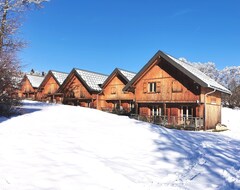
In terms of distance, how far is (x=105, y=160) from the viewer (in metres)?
7.12

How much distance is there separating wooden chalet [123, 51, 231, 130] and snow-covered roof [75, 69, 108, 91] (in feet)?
26.9

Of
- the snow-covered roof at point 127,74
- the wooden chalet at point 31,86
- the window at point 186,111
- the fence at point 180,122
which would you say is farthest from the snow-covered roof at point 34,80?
the window at point 186,111

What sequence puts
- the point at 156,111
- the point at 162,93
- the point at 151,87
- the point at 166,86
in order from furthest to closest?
the point at 156,111
the point at 151,87
the point at 162,93
the point at 166,86

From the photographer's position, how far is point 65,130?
10.3 m

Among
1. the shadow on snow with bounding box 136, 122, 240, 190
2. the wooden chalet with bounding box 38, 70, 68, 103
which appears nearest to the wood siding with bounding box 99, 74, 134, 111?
the wooden chalet with bounding box 38, 70, 68, 103

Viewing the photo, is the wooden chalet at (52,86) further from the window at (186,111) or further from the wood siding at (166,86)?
the window at (186,111)

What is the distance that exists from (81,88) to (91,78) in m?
2.01

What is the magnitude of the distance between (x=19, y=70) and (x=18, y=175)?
8971 millimetres

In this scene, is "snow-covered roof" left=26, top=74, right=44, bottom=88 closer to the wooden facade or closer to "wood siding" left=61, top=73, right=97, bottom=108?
"wood siding" left=61, top=73, right=97, bottom=108

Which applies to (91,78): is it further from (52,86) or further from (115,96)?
(52,86)

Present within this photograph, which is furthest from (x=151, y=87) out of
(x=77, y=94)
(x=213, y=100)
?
(x=77, y=94)

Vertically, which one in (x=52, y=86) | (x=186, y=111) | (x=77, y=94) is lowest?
(x=186, y=111)

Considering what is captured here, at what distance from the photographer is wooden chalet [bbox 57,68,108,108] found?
34.2m

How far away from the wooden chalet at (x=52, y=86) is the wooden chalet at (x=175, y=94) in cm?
1557
